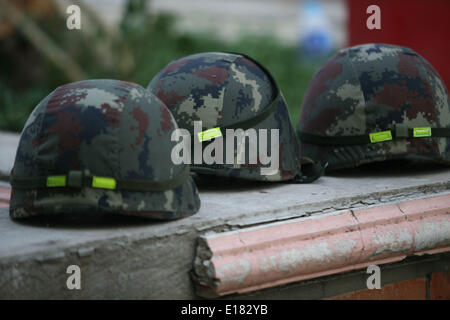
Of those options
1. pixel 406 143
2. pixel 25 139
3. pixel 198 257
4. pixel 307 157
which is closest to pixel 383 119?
pixel 406 143

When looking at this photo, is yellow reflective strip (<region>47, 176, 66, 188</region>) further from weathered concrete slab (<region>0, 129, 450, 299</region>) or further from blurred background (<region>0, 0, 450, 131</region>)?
blurred background (<region>0, 0, 450, 131</region>)

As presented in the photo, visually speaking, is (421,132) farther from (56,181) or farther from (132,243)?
(56,181)

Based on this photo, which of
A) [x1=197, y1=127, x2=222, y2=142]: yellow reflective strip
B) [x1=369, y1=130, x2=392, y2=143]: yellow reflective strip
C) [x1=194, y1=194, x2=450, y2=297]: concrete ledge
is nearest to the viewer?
[x1=194, y1=194, x2=450, y2=297]: concrete ledge

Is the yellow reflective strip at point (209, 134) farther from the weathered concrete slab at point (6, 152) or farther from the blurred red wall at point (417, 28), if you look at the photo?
the blurred red wall at point (417, 28)

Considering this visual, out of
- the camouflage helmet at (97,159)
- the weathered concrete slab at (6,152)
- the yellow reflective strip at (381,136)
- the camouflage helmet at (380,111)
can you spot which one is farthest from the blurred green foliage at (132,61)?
the camouflage helmet at (97,159)

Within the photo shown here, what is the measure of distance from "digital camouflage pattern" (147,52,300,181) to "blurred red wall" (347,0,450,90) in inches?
77.8

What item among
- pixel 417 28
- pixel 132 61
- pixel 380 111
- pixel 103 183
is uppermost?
pixel 417 28

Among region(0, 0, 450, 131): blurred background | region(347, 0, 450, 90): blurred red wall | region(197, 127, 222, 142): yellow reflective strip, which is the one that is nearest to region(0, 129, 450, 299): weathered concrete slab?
region(197, 127, 222, 142): yellow reflective strip

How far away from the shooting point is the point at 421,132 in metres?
2.22

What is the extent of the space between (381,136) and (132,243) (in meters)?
1.13

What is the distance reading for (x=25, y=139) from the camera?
1.68 metres

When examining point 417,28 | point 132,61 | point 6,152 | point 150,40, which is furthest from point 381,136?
point 150,40

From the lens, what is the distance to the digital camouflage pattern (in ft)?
6.62
